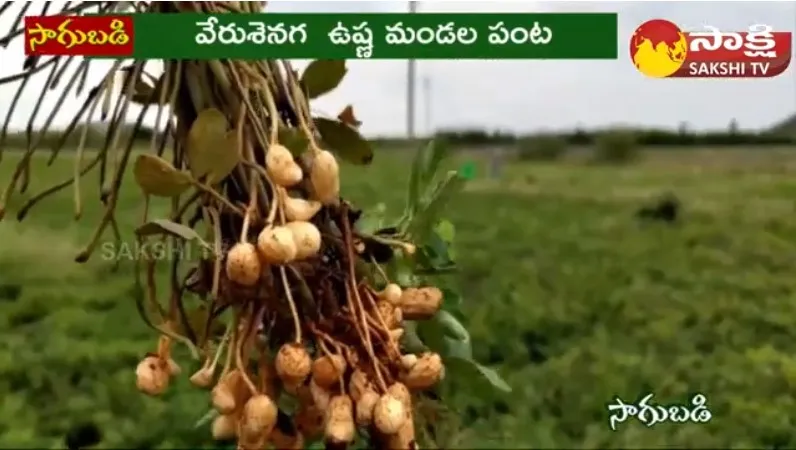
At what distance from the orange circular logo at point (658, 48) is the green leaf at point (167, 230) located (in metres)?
0.26

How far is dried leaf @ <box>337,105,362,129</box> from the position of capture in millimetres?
398

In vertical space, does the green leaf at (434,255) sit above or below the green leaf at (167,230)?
below

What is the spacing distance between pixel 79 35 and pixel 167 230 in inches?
4.8

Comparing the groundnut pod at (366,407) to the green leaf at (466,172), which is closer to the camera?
the groundnut pod at (366,407)

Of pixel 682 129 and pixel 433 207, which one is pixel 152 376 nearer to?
pixel 433 207

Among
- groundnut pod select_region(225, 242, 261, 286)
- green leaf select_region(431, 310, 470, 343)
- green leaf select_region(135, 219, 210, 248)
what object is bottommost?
green leaf select_region(431, 310, 470, 343)

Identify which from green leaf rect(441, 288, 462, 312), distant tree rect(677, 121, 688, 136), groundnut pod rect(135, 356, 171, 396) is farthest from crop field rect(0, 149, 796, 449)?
groundnut pod rect(135, 356, 171, 396)

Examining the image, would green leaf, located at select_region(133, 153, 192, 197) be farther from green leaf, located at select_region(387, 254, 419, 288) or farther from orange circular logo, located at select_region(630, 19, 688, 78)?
orange circular logo, located at select_region(630, 19, 688, 78)

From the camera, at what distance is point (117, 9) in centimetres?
39

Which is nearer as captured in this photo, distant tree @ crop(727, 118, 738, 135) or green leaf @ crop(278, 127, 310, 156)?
green leaf @ crop(278, 127, 310, 156)

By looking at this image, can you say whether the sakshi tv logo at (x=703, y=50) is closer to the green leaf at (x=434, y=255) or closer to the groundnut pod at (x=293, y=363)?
the green leaf at (x=434, y=255)

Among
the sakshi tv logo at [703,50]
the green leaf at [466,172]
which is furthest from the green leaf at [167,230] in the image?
the sakshi tv logo at [703,50]

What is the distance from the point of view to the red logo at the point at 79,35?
0.40 meters

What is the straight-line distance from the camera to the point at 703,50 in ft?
1.74
